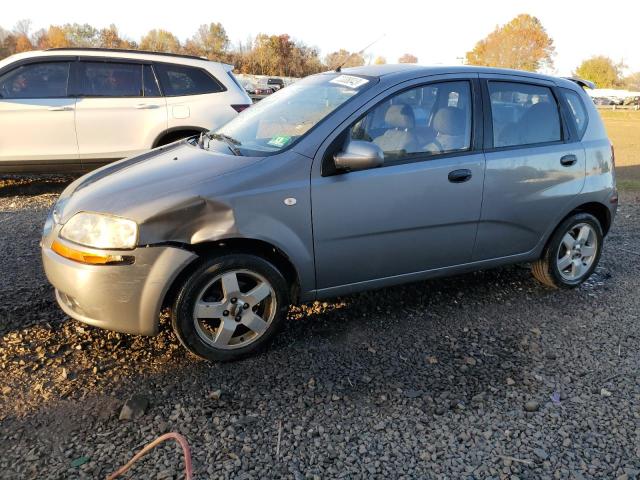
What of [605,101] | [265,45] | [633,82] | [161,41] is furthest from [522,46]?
[633,82]

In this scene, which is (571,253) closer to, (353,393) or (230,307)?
(353,393)

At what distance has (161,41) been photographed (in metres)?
69.1

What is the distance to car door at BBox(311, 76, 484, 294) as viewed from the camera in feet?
10.4

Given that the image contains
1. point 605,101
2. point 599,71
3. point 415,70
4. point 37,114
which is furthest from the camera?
point 599,71

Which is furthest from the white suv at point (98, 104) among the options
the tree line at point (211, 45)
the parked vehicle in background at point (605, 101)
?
the parked vehicle in background at point (605, 101)

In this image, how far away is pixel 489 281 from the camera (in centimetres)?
441

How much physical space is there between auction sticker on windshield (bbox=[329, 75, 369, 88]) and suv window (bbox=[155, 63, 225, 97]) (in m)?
3.69

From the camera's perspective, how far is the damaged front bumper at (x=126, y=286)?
2744 millimetres

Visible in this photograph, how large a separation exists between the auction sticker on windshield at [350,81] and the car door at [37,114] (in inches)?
170

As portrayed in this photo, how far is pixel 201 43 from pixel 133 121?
227ft

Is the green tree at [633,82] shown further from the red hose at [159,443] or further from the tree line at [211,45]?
the red hose at [159,443]

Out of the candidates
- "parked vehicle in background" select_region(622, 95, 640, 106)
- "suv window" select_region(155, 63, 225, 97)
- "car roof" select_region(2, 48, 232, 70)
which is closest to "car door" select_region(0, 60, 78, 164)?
"car roof" select_region(2, 48, 232, 70)

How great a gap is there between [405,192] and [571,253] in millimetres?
1828

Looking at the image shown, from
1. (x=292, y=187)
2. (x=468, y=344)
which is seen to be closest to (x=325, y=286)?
(x=292, y=187)
